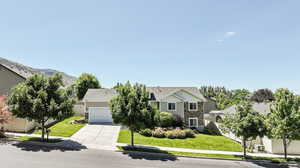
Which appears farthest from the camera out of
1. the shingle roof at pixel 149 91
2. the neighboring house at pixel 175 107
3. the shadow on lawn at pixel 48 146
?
the shingle roof at pixel 149 91

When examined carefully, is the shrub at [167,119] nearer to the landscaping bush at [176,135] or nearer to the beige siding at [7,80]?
the landscaping bush at [176,135]

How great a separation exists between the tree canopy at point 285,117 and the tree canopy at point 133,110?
1093 centimetres

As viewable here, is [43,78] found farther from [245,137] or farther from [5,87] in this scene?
[245,137]

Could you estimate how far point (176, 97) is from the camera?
30.6 metres

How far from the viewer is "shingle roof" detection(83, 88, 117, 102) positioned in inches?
1255

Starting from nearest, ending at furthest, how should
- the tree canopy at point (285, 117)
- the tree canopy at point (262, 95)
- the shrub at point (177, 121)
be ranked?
the tree canopy at point (285, 117), the shrub at point (177, 121), the tree canopy at point (262, 95)

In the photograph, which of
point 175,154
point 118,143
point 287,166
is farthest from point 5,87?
point 287,166

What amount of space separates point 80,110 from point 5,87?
14.5 m

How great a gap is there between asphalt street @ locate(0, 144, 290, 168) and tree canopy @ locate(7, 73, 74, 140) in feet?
9.67

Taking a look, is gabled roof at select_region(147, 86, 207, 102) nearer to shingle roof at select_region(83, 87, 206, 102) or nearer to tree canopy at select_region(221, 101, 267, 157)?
shingle roof at select_region(83, 87, 206, 102)

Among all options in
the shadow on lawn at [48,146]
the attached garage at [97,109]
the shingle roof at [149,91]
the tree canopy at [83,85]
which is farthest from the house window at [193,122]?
the tree canopy at [83,85]

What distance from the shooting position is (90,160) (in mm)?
12156

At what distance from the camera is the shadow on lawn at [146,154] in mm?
14133

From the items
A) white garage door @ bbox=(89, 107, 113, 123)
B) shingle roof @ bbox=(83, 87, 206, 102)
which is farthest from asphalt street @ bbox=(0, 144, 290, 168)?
shingle roof @ bbox=(83, 87, 206, 102)
